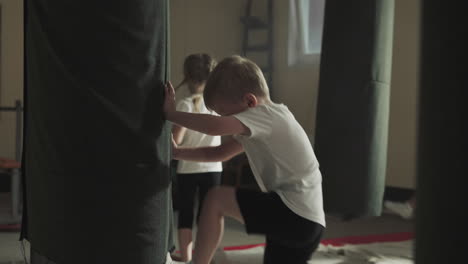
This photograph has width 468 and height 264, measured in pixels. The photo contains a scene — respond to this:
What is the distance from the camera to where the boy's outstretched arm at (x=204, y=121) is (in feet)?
5.69

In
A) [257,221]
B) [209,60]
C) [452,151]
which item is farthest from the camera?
[209,60]

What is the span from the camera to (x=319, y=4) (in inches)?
259

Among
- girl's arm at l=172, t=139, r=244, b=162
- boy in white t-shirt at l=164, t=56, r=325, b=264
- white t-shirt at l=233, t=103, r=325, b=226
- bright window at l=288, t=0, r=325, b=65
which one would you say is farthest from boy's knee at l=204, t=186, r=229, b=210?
bright window at l=288, t=0, r=325, b=65

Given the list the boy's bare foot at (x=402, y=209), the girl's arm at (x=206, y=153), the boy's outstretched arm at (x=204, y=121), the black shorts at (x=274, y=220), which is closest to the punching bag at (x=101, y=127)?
the boy's outstretched arm at (x=204, y=121)

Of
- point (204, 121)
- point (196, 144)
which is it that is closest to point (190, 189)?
point (196, 144)

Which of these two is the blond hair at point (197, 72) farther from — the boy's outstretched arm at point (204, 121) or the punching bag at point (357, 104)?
the boy's outstretched arm at point (204, 121)

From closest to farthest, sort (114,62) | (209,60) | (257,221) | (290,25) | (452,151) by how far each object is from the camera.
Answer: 1. (452,151)
2. (114,62)
3. (257,221)
4. (209,60)
5. (290,25)

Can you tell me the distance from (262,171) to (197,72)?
124cm

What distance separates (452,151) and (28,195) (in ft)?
4.63

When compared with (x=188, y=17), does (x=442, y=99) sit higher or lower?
lower

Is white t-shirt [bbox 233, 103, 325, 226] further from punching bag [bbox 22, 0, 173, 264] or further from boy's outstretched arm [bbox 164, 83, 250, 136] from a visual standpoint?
punching bag [bbox 22, 0, 173, 264]

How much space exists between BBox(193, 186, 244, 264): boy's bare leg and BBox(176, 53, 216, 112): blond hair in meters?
1.16

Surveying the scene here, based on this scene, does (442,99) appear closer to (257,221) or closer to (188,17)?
(257,221)

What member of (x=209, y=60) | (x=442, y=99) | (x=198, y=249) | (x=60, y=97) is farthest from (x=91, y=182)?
(x=209, y=60)
